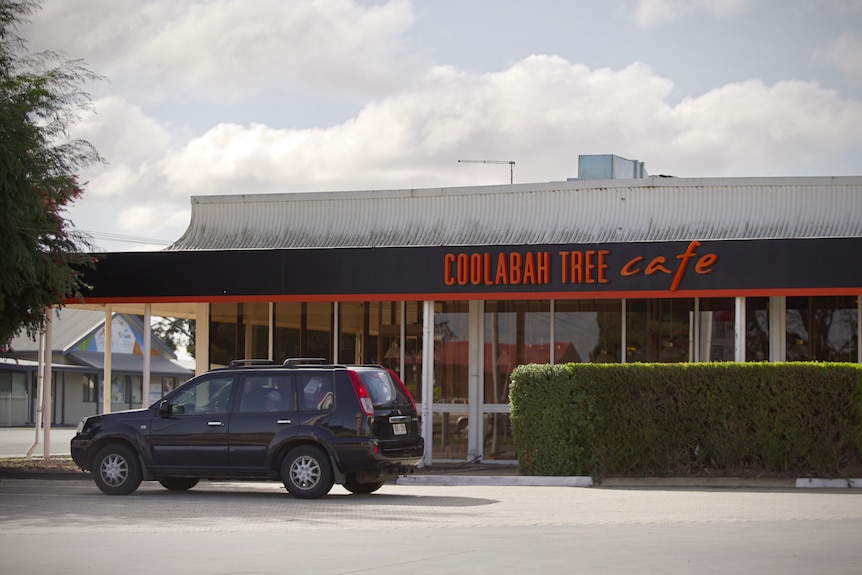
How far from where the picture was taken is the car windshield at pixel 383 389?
16297 millimetres

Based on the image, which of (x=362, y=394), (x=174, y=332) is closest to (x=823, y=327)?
(x=362, y=394)

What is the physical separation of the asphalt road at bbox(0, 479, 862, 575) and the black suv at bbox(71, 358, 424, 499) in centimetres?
39

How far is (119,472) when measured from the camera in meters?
16.8

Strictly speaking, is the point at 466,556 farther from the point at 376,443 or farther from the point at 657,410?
the point at 657,410

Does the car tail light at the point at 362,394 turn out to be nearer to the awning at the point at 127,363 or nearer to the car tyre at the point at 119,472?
the car tyre at the point at 119,472

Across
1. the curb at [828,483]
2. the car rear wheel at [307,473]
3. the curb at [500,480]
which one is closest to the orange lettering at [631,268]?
the curb at [500,480]

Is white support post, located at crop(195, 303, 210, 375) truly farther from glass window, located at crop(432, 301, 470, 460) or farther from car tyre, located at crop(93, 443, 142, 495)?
car tyre, located at crop(93, 443, 142, 495)

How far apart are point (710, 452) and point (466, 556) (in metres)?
9.26

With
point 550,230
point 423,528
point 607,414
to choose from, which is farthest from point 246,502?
point 550,230

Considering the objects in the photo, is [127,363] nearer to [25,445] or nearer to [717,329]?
[25,445]

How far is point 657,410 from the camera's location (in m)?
18.7

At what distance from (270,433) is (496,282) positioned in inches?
263

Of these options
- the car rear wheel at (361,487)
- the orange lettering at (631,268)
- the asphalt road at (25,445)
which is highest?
the orange lettering at (631,268)

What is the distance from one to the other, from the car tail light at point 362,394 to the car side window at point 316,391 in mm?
316
